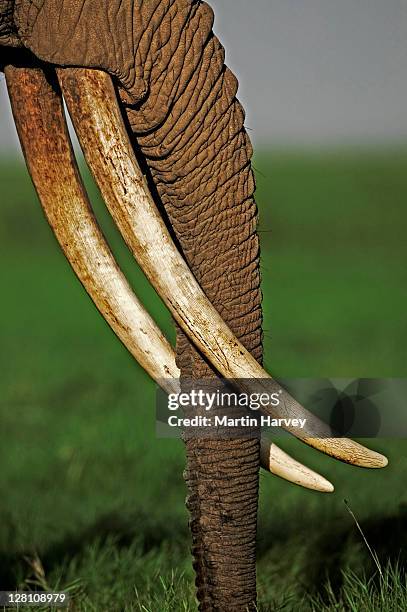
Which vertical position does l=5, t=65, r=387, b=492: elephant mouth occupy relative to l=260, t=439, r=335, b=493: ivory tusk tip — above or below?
above

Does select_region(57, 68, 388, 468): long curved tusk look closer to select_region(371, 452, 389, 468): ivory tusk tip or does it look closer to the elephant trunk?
the elephant trunk

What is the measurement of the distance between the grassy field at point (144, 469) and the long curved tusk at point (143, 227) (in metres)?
0.77

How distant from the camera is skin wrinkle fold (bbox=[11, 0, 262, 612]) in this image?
2.27m

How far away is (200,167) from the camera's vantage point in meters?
2.38

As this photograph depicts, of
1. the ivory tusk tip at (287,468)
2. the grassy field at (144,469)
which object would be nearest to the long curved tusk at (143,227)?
the ivory tusk tip at (287,468)

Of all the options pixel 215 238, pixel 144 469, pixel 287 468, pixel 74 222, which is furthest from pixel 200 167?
pixel 144 469

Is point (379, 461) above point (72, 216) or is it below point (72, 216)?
below

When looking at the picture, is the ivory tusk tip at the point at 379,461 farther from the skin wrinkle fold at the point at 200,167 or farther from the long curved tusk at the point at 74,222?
the skin wrinkle fold at the point at 200,167

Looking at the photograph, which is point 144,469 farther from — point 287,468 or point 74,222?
point 74,222

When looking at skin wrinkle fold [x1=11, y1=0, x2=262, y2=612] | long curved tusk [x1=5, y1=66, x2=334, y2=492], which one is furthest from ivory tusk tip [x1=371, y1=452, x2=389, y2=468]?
skin wrinkle fold [x1=11, y1=0, x2=262, y2=612]

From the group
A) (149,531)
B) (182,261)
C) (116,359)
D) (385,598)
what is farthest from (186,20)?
(116,359)

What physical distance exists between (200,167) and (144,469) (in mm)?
3455

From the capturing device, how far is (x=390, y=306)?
42.2 ft

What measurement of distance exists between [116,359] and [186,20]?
7.35 metres
